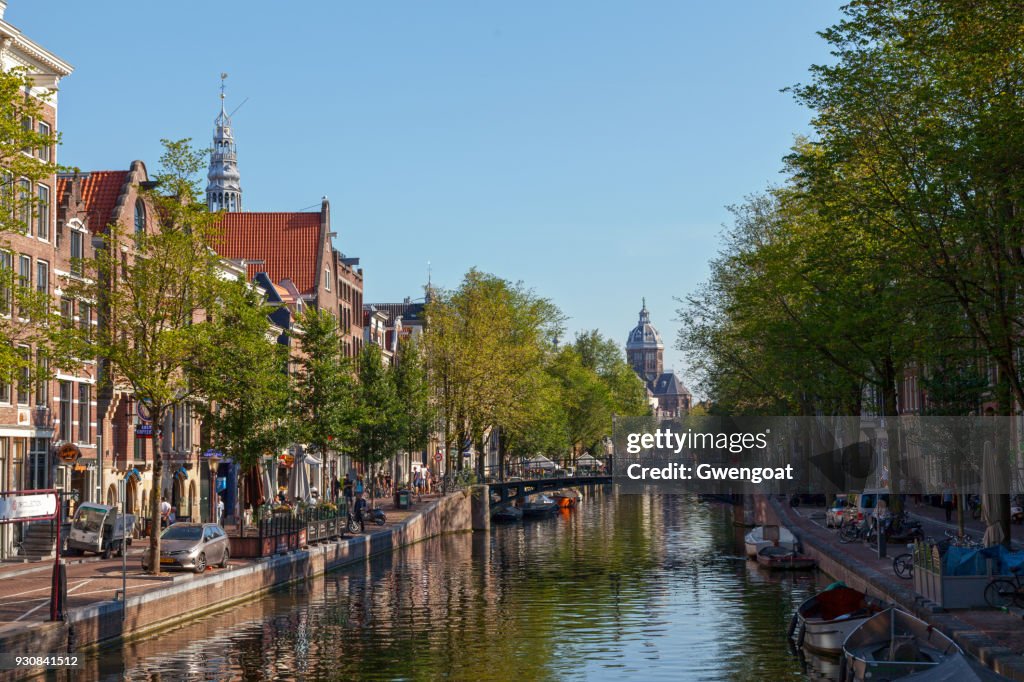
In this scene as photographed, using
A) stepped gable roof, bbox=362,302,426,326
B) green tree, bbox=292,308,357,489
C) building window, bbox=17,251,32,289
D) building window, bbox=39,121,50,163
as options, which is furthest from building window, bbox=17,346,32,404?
stepped gable roof, bbox=362,302,426,326

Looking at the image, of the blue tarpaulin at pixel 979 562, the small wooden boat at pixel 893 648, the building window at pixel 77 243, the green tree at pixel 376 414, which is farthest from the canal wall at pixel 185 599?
the blue tarpaulin at pixel 979 562

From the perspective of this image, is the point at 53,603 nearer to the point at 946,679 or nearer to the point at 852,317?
the point at 946,679

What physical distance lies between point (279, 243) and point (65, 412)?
143ft

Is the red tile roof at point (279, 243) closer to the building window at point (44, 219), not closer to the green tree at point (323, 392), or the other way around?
the green tree at point (323, 392)

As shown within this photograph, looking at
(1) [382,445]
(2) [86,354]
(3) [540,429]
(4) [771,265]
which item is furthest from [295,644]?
(3) [540,429]

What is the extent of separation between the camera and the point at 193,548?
40.8 meters

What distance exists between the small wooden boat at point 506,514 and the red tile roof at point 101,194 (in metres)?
45.9

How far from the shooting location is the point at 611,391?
159 metres

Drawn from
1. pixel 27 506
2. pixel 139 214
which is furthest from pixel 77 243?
pixel 27 506

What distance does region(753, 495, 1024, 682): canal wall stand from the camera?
82.7 ft

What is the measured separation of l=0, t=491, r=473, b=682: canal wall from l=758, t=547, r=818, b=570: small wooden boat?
1718 centimetres

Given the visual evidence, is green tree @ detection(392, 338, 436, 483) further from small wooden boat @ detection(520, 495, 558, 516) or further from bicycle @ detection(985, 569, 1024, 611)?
bicycle @ detection(985, 569, 1024, 611)

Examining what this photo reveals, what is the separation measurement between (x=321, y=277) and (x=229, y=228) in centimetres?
1004

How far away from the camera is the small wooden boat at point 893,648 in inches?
968
